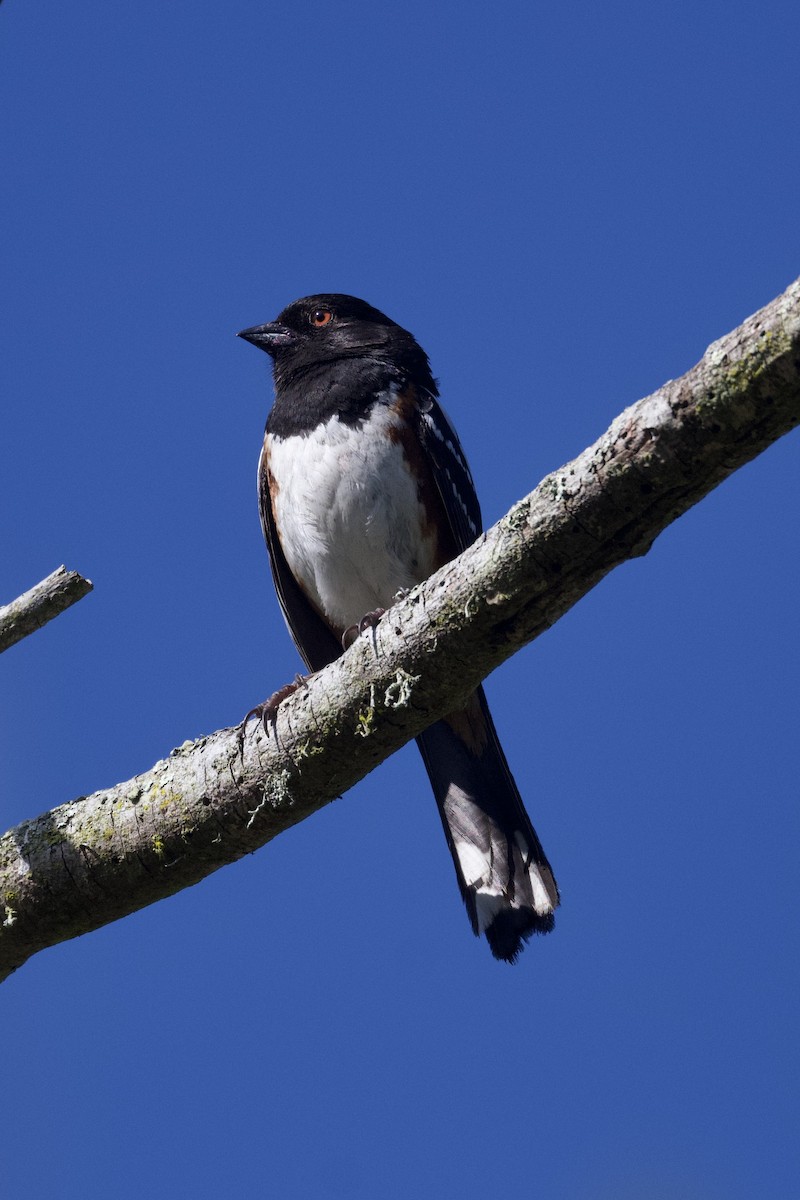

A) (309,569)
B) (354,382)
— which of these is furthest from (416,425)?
(309,569)

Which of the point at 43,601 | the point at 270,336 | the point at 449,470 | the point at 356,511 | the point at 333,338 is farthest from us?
the point at 270,336

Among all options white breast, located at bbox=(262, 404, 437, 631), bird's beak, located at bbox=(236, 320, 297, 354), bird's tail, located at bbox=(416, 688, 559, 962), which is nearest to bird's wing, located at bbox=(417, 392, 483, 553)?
white breast, located at bbox=(262, 404, 437, 631)

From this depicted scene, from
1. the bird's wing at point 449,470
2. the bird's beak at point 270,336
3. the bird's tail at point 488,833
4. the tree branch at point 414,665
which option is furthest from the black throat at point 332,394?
the tree branch at point 414,665

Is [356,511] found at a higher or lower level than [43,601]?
higher

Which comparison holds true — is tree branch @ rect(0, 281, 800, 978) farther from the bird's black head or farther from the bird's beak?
the bird's beak

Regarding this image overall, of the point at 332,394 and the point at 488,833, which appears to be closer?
the point at 488,833

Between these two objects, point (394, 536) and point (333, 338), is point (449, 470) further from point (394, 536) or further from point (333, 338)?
point (333, 338)

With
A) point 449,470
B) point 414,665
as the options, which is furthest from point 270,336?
point 414,665

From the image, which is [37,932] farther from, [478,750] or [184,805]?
Answer: [478,750]
